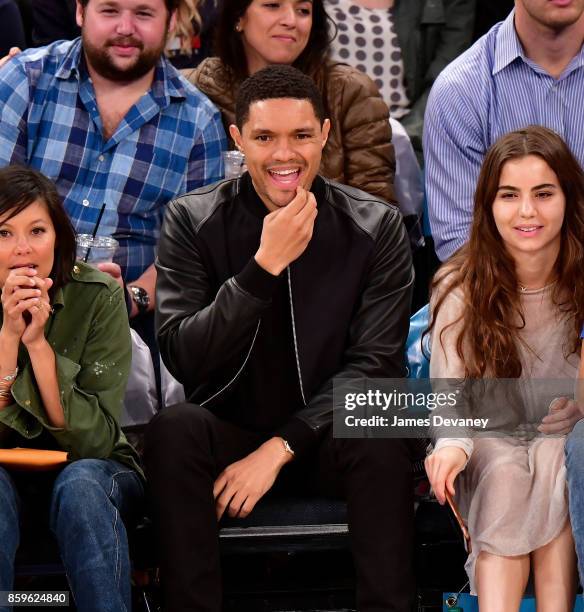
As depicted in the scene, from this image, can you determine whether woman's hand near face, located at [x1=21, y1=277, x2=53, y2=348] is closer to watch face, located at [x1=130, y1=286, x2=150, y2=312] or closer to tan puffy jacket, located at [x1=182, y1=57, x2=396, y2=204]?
watch face, located at [x1=130, y1=286, x2=150, y2=312]

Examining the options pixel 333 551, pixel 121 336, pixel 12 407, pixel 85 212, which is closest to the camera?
pixel 12 407

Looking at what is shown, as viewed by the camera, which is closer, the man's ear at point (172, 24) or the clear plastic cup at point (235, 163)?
the clear plastic cup at point (235, 163)

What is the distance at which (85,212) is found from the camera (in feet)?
13.5

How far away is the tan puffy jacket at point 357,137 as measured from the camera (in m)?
4.23

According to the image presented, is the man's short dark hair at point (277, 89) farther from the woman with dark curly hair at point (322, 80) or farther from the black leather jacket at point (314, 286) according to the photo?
the woman with dark curly hair at point (322, 80)

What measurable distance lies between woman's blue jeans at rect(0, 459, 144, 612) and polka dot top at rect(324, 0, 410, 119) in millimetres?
2180

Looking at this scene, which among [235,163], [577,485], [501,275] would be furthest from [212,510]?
[235,163]

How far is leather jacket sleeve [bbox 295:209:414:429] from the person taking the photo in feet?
10.9

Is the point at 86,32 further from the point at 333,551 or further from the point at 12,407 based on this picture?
the point at 333,551

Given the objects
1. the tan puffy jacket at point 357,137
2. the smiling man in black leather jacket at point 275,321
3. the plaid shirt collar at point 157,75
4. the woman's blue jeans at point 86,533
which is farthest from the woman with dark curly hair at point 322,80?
the woman's blue jeans at point 86,533

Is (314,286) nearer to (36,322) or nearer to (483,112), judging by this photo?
(36,322)

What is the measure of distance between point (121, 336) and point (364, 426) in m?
0.67

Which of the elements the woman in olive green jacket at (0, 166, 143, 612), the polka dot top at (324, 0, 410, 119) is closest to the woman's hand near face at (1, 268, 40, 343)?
the woman in olive green jacket at (0, 166, 143, 612)

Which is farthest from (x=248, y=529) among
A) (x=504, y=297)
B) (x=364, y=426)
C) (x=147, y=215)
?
(x=147, y=215)
